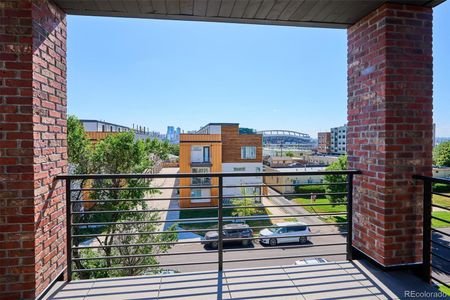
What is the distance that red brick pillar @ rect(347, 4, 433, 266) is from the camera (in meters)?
2.34

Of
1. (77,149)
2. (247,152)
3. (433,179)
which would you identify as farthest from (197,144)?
(433,179)

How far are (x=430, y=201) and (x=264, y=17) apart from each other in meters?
2.24

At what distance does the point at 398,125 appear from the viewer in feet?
7.71

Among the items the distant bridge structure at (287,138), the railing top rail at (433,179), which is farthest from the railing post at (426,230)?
the distant bridge structure at (287,138)

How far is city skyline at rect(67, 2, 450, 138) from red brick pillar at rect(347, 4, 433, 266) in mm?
148

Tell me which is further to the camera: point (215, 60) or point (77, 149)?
point (215, 60)

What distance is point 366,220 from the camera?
8.53 feet

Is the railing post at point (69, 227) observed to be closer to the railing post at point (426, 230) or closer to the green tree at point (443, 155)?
the railing post at point (426, 230)

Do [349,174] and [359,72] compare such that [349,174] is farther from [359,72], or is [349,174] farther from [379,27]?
[379,27]

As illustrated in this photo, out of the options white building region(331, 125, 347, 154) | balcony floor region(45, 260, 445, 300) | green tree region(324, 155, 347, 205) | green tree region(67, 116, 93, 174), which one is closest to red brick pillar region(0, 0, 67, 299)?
balcony floor region(45, 260, 445, 300)

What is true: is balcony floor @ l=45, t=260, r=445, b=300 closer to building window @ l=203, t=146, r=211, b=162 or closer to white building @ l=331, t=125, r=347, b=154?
building window @ l=203, t=146, r=211, b=162

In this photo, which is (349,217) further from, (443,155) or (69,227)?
(443,155)

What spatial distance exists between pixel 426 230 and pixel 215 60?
1139 cm

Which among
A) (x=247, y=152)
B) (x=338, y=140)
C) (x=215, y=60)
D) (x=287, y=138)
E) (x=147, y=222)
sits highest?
(x=215, y=60)
